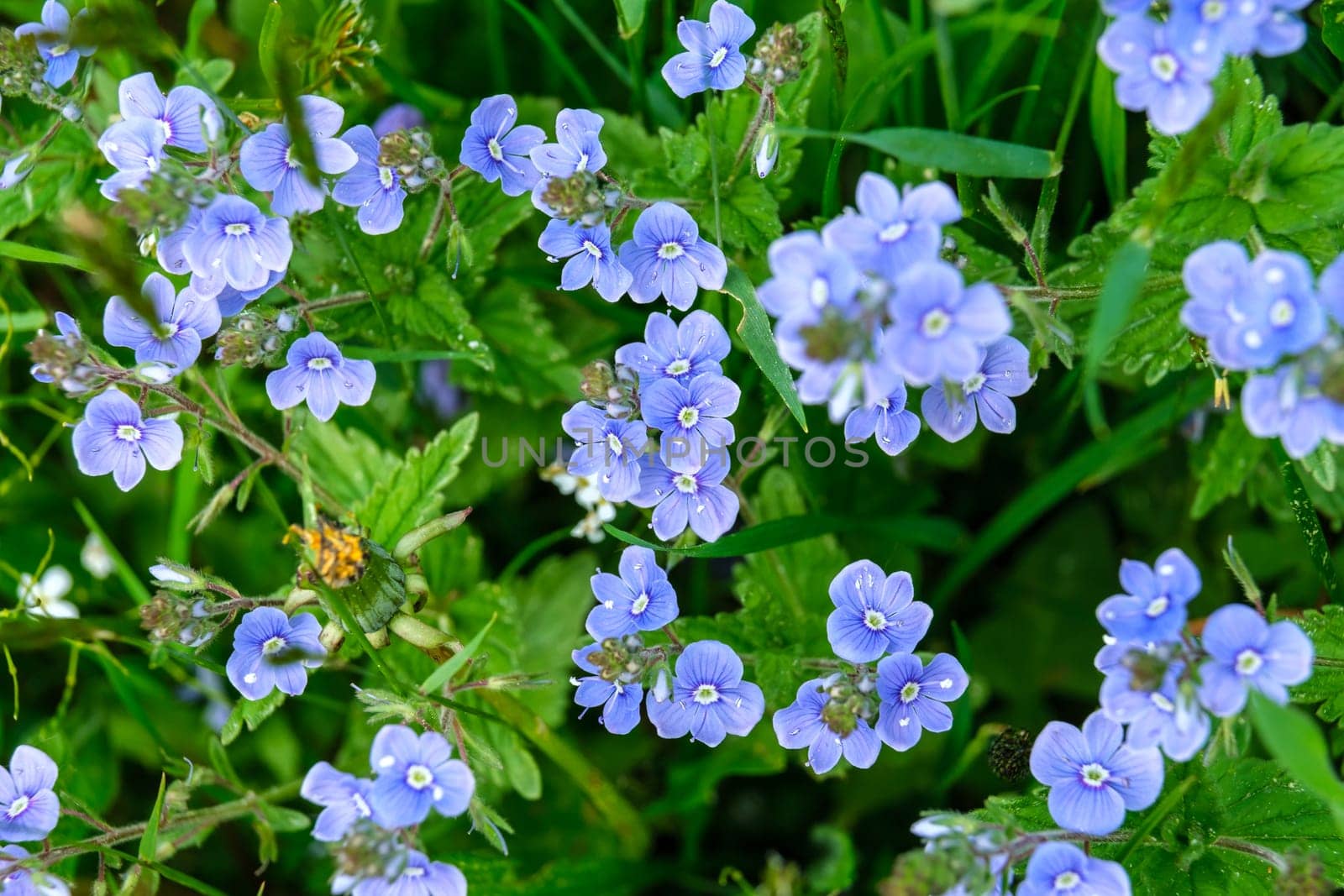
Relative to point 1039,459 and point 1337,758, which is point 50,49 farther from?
point 1337,758

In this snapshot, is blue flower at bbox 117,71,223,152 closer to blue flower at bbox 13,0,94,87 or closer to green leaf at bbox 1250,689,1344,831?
blue flower at bbox 13,0,94,87

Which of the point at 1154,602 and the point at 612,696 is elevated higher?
the point at 1154,602

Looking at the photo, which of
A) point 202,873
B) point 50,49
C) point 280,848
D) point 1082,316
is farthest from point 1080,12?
point 202,873

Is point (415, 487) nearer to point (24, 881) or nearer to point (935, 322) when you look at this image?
point (24, 881)

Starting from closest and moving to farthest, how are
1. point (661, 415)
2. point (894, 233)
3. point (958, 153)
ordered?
point (894, 233) → point (958, 153) → point (661, 415)

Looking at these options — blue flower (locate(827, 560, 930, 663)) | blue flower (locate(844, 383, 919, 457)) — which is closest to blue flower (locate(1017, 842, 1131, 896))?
blue flower (locate(827, 560, 930, 663))

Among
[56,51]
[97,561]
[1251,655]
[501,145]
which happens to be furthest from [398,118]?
[1251,655]
